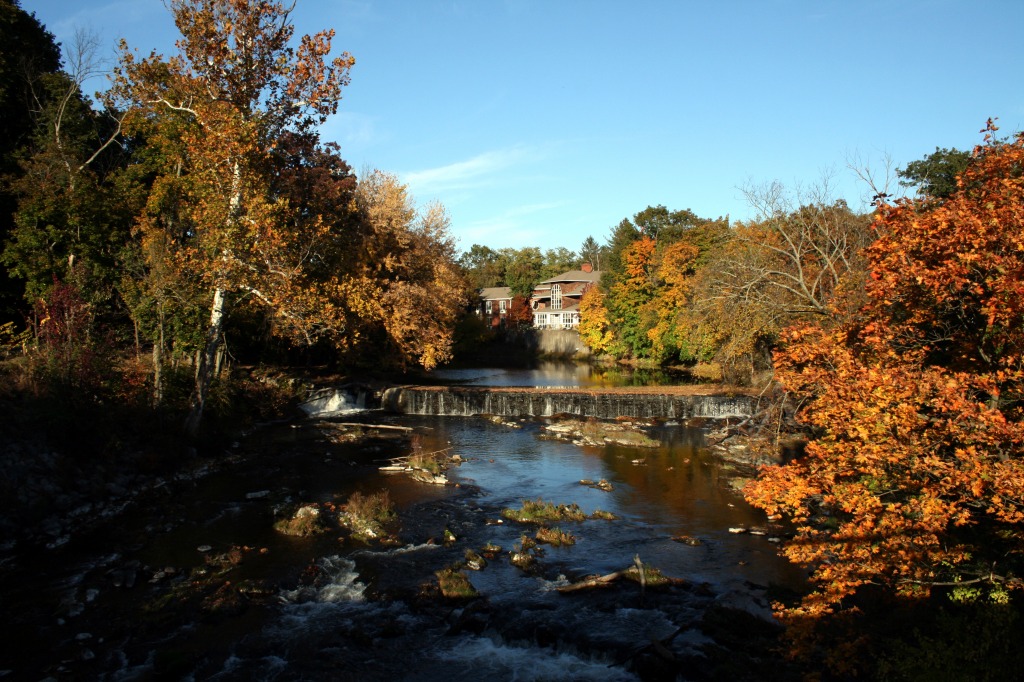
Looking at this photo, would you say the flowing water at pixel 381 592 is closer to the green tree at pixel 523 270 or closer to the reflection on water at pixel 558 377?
the reflection on water at pixel 558 377

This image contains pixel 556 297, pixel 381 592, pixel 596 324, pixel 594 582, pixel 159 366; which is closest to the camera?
pixel 381 592

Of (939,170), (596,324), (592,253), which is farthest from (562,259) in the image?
(939,170)

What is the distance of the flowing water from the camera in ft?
32.0

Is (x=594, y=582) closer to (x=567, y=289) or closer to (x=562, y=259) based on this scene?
(x=567, y=289)

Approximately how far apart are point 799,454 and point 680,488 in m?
6.63

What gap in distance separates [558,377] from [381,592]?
4047cm

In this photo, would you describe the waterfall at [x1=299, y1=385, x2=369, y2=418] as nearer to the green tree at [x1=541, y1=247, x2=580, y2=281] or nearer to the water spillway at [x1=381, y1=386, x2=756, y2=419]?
the water spillway at [x1=381, y1=386, x2=756, y2=419]

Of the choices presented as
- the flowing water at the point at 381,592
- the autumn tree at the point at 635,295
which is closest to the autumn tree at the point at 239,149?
the flowing water at the point at 381,592

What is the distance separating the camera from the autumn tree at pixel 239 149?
2111 cm

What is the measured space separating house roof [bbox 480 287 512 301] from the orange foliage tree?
87.6 meters

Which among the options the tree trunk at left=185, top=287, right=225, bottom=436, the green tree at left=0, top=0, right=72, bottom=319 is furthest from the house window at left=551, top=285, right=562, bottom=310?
the tree trunk at left=185, top=287, right=225, bottom=436

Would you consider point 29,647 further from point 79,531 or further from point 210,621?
point 79,531

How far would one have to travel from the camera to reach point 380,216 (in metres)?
33.7

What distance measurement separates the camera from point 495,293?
102 metres
